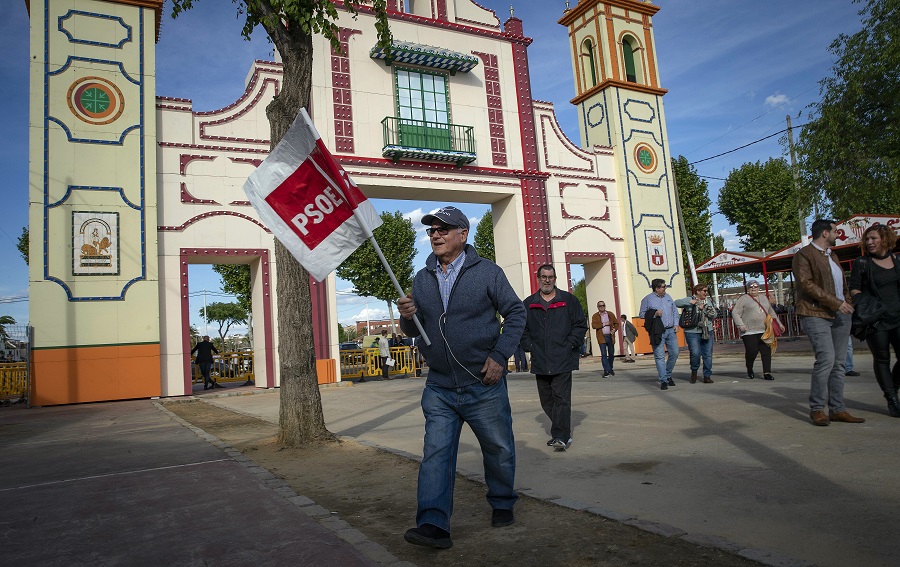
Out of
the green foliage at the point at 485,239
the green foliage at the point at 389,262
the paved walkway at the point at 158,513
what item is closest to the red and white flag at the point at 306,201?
the paved walkway at the point at 158,513

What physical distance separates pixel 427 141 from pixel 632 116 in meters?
8.29

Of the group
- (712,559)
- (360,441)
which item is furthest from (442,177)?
(712,559)

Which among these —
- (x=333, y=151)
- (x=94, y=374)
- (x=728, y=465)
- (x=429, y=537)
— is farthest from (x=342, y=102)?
(x=429, y=537)

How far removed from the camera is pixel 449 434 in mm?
3619

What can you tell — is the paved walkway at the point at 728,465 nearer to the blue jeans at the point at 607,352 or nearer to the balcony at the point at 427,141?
the blue jeans at the point at 607,352

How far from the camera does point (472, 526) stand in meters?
3.72

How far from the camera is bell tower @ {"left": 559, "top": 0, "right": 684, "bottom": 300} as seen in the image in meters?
22.7

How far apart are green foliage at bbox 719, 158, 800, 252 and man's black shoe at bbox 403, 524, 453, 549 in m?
35.3

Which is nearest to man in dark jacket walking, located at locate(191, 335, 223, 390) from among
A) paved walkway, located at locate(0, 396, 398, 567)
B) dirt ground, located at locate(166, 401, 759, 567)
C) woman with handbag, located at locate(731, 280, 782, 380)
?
paved walkway, located at locate(0, 396, 398, 567)

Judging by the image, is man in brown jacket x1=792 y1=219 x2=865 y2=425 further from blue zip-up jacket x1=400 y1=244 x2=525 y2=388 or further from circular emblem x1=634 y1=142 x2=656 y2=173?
circular emblem x1=634 y1=142 x2=656 y2=173

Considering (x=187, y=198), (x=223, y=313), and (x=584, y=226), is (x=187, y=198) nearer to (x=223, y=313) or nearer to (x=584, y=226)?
(x=584, y=226)

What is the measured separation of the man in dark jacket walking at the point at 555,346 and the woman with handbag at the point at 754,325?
545cm

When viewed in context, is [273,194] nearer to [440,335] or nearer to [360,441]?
[440,335]

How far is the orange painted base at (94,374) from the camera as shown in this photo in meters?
Result: 14.6
